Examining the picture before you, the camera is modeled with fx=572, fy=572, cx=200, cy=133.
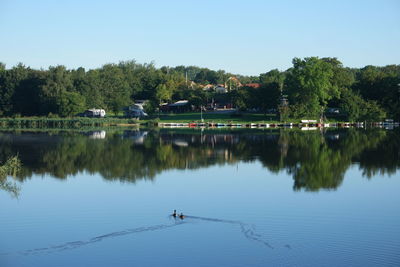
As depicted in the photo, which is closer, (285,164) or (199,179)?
(199,179)

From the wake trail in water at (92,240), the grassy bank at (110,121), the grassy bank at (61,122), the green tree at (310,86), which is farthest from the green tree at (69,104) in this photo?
the wake trail in water at (92,240)

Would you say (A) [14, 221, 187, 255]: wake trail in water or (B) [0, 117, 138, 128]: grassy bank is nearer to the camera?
(A) [14, 221, 187, 255]: wake trail in water

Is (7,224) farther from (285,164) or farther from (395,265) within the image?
(285,164)

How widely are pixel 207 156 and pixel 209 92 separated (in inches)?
3018

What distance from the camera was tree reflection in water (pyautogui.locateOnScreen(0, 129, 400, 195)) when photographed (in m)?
37.6

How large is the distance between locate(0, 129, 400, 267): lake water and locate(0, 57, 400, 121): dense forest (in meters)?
50.8

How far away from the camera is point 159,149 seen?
52938 millimetres

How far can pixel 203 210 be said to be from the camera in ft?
83.7

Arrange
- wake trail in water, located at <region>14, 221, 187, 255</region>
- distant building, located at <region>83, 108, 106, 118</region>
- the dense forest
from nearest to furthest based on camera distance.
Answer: wake trail in water, located at <region>14, 221, 187, 255</region>
the dense forest
distant building, located at <region>83, 108, 106, 118</region>

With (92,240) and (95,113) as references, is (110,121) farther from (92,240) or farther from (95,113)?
(92,240)

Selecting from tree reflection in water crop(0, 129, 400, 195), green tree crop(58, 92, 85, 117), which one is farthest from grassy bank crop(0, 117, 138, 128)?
tree reflection in water crop(0, 129, 400, 195)

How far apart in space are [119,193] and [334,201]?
11.0 meters

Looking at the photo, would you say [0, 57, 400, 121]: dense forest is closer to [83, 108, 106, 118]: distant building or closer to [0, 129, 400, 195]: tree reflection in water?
[83, 108, 106, 118]: distant building

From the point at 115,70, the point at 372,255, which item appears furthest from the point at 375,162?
the point at 115,70
